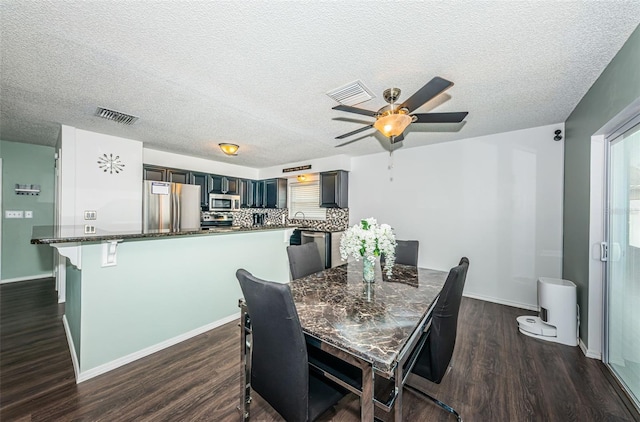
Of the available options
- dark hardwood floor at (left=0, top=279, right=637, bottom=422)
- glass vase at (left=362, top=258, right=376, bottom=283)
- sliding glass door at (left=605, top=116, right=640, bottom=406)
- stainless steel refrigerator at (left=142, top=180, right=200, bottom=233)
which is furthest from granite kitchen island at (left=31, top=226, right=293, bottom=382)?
sliding glass door at (left=605, top=116, right=640, bottom=406)

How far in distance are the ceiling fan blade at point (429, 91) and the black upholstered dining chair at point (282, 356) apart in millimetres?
1578

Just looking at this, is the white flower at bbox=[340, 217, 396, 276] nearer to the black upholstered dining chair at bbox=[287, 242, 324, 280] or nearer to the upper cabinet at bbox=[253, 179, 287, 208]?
the black upholstered dining chair at bbox=[287, 242, 324, 280]

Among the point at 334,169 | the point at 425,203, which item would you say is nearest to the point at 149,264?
the point at 334,169

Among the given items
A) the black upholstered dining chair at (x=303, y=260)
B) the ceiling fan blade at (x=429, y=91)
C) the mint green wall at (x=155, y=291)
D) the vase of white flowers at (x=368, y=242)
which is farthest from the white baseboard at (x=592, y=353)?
the mint green wall at (x=155, y=291)

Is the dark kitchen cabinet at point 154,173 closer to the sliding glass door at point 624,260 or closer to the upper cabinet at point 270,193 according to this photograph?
the upper cabinet at point 270,193

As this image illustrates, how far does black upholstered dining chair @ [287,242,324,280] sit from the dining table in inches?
6.7

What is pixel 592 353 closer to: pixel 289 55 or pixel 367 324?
pixel 367 324

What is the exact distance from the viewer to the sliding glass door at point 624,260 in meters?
1.75

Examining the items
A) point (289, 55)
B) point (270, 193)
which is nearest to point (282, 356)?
point (289, 55)

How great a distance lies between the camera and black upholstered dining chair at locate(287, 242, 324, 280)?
7.12 feet

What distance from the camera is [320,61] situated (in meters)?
1.85

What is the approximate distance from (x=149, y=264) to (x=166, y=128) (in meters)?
2.01

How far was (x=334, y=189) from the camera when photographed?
496cm

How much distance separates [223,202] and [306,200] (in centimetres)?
190
